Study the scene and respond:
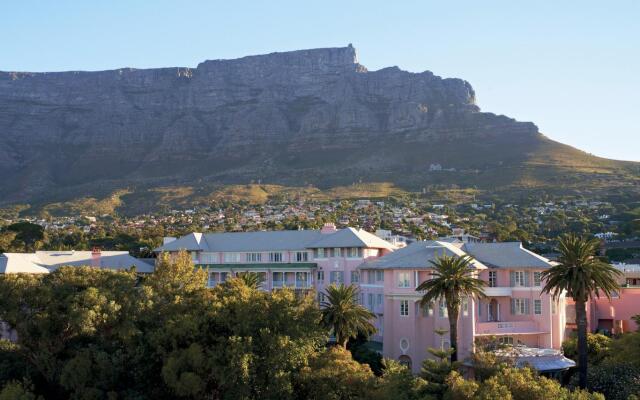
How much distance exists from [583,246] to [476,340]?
8805mm

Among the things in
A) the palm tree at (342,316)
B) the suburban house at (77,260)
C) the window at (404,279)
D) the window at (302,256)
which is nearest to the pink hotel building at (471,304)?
the window at (404,279)

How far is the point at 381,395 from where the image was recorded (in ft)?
137

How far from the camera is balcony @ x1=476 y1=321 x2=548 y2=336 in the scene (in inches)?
2206

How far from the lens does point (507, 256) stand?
6088cm

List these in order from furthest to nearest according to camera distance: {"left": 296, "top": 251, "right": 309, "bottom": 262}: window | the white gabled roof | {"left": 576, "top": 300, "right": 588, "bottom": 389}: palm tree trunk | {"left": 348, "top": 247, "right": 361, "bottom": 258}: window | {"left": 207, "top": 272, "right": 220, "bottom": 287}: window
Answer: {"left": 207, "top": 272, "right": 220, "bottom": 287}: window
{"left": 296, "top": 251, "right": 309, "bottom": 262}: window
{"left": 348, "top": 247, "right": 361, "bottom": 258}: window
the white gabled roof
{"left": 576, "top": 300, "right": 588, "bottom": 389}: palm tree trunk

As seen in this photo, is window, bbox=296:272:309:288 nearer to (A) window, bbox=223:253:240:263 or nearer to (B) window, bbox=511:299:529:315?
(A) window, bbox=223:253:240:263

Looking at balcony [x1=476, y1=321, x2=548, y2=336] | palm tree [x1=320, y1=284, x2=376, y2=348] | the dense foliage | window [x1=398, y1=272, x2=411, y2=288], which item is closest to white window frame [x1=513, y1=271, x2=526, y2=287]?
balcony [x1=476, y1=321, x2=548, y2=336]

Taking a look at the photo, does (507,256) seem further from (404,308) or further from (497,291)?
(404,308)

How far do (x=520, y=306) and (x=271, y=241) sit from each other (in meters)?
30.5

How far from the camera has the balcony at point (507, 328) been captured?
184 ft

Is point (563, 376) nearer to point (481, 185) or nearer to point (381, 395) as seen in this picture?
point (381, 395)

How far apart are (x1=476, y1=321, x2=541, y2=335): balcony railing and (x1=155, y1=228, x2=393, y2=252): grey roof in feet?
62.7

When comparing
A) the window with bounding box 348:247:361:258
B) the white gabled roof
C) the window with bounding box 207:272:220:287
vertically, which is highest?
the window with bounding box 348:247:361:258

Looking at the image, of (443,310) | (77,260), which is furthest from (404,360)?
(77,260)
